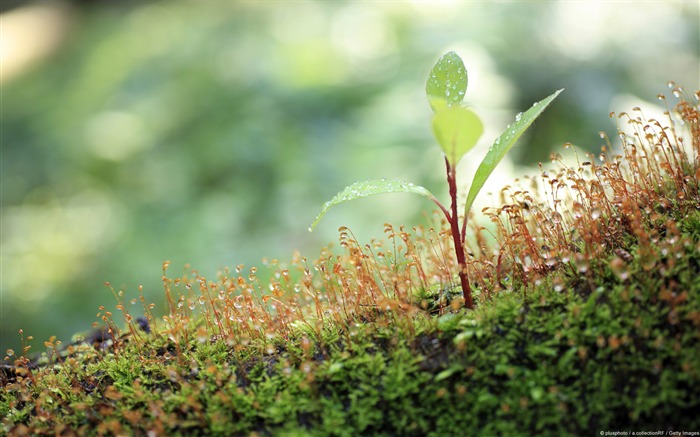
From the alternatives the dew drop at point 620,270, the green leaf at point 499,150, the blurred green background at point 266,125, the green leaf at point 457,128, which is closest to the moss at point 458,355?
the dew drop at point 620,270

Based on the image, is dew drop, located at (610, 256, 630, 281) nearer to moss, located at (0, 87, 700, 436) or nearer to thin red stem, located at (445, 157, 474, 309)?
moss, located at (0, 87, 700, 436)

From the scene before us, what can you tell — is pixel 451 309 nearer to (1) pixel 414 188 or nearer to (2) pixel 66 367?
(1) pixel 414 188

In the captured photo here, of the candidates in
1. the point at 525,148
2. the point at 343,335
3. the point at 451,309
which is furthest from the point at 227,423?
the point at 525,148

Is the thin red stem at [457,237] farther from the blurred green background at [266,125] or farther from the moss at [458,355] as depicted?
the blurred green background at [266,125]

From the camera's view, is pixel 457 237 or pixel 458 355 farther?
pixel 457 237

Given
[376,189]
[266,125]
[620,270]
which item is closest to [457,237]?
[376,189]

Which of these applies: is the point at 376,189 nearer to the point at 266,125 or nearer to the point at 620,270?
the point at 620,270

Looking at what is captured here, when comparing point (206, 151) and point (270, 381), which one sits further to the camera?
point (206, 151)
